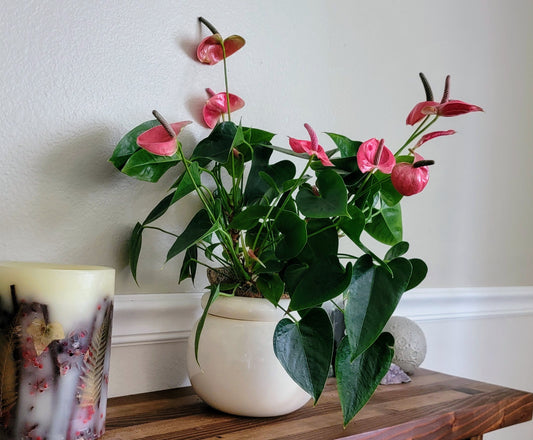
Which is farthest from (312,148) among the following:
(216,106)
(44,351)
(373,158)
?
(44,351)

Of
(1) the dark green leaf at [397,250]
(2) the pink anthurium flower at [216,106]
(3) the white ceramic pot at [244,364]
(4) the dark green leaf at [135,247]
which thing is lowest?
(3) the white ceramic pot at [244,364]

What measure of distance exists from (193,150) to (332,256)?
0.72ft

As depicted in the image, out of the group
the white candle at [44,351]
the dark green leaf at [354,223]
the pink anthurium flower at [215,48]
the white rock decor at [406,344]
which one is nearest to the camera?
the white candle at [44,351]

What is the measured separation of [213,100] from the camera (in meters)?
0.62

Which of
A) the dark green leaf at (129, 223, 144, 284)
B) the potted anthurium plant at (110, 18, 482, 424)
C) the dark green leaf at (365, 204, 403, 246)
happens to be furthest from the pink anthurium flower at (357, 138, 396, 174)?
the dark green leaf at (129, 223, 144, 284)

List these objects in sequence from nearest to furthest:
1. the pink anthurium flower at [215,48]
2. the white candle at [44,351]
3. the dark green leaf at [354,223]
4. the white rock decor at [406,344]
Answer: the white candle at [44,351], the dark green leaf at [354,223], the pink anthurium flower at [215,48], the white rock decor at [406,344]

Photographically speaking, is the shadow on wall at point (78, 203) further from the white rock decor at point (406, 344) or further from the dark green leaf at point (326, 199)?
the white rock decor at point (406, 344)

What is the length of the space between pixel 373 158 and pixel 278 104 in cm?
26

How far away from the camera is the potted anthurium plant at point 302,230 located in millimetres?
471

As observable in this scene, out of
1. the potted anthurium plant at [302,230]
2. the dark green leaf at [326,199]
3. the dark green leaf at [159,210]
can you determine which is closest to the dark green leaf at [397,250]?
the potted anthurium plant at [302,230]

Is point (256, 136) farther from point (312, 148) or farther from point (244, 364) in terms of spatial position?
point (244, 364)

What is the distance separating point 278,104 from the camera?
0.73 metres

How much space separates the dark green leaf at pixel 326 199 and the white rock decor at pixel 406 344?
32 centimetres

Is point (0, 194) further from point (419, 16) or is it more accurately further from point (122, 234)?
point (419, 16)
